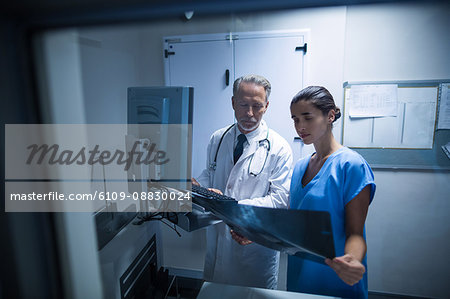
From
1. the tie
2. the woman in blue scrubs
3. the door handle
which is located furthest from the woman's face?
the door handle

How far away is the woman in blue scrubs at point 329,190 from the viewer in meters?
0.61

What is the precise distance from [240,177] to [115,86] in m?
0.58

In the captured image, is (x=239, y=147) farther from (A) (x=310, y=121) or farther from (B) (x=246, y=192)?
(A) (x=310, y=121)

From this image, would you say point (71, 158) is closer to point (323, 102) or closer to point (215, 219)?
point (215, 219)

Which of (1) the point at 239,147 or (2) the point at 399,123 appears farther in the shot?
(2) the point at 399,123

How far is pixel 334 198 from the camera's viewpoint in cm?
65

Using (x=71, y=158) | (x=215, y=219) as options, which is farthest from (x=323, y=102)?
(x=71, y=158)

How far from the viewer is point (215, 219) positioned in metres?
0.70

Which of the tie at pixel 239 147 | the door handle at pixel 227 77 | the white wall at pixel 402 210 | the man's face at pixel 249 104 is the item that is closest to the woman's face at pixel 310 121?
the man's face at pixel 249 104

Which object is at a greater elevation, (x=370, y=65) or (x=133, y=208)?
(x=370, y=65)

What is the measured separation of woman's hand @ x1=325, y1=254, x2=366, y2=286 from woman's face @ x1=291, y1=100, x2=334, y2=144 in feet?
1.10

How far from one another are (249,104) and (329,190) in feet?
1.47

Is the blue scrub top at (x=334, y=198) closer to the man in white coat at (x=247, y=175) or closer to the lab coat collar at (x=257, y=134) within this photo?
the man in white coat at (x=247, y=175)

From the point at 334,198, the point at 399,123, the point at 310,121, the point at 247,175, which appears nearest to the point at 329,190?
the point at 334,198
